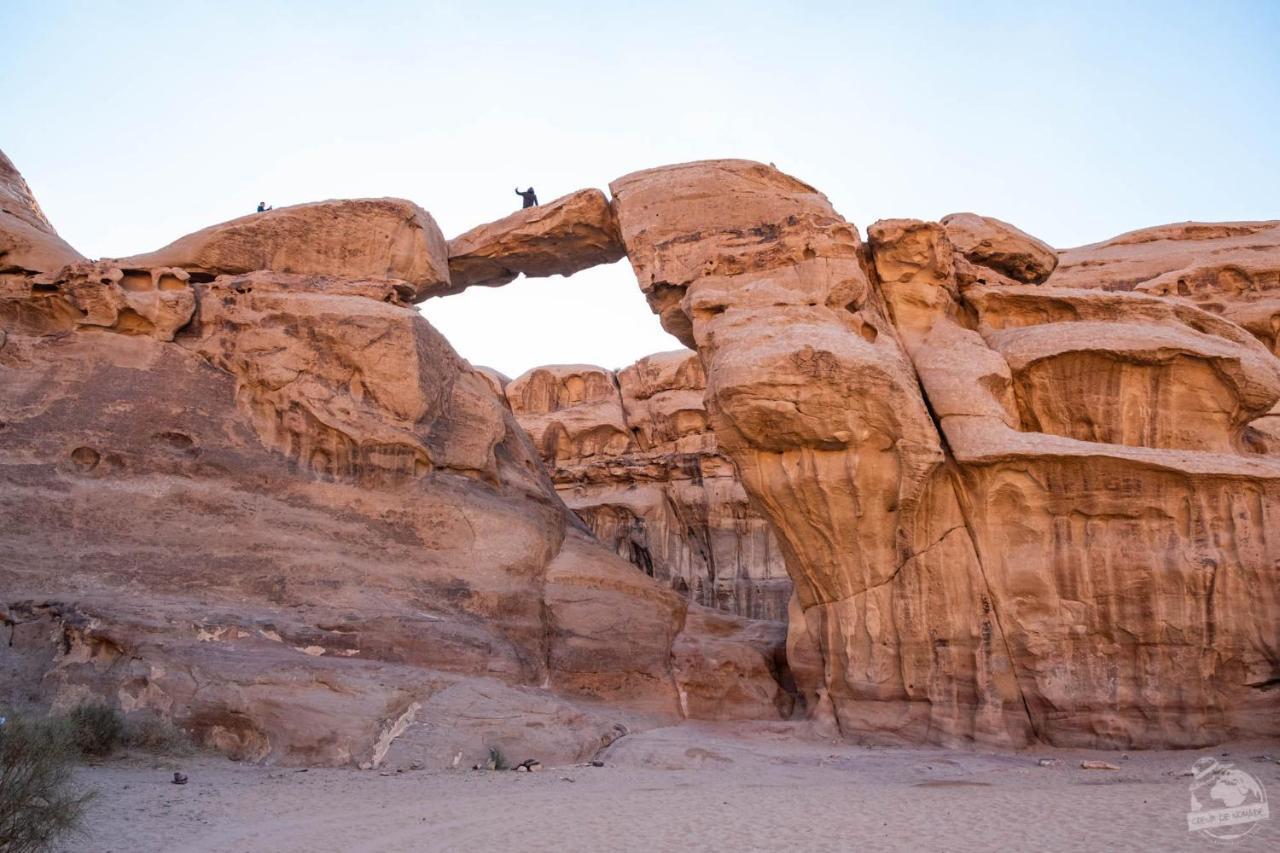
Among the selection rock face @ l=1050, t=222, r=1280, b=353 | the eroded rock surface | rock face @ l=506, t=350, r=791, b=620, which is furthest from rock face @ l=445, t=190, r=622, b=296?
rock face @ l=506, t=350, r=791, b=620

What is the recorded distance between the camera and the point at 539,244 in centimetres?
2086

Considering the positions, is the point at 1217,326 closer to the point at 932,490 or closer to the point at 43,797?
the point at 932,490

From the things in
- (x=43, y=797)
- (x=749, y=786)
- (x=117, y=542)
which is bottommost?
(x=749, y=786)

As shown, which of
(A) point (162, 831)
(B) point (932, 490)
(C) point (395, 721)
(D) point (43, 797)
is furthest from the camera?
(B) point (932, 490)

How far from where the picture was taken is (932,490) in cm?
1509

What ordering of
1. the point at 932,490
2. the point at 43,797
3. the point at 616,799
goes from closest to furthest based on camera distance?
the point at 43,797, the point at 616,799, the point at 932,490

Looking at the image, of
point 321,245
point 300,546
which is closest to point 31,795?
point 300,546

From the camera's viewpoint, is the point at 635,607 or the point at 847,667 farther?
the point at 635,607

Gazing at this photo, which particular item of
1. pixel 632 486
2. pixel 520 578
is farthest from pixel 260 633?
pixel 632 486

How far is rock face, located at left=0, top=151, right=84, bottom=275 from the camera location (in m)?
16.9

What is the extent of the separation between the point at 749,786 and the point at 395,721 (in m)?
3.95

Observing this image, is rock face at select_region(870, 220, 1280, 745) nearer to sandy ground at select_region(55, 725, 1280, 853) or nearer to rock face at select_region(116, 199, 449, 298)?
sandy ground at select_region(55, 725, 1280, 853)

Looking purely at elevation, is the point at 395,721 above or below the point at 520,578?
below

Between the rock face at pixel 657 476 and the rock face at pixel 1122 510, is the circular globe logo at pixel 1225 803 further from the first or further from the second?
the rock face at pixel 657 476
